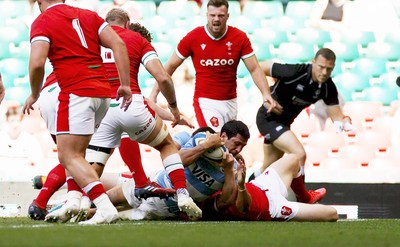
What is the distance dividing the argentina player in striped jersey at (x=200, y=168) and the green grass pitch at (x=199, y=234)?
346 millimetres

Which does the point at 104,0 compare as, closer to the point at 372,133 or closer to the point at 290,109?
the point at 372,133

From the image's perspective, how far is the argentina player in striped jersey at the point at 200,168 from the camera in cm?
755

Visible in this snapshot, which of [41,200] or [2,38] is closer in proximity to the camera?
[41,200]

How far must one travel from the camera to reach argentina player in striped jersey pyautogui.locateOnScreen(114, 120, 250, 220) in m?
7.55

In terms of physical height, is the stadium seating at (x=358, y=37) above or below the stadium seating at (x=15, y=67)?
above

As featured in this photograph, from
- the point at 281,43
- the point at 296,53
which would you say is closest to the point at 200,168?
the point at 296,53

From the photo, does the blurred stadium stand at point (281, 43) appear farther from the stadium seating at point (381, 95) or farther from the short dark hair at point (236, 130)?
the short dark hair at point (236, 130)

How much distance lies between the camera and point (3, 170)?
428 inches

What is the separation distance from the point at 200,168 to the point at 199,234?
5.25 feet

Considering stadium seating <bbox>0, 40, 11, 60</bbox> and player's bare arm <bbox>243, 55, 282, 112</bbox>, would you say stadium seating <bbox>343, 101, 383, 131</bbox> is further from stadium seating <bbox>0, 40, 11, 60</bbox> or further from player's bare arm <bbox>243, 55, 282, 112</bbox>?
stadium seating <bbox>0, 40, 11, 60</bbox>

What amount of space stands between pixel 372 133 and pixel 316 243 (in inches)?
274

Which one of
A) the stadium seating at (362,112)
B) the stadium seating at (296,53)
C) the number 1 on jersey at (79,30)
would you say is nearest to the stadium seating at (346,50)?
the stadium seating at (296,53)

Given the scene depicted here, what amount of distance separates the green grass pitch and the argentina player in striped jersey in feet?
1.13

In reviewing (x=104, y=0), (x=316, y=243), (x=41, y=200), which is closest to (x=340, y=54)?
(x=104, y=0)
